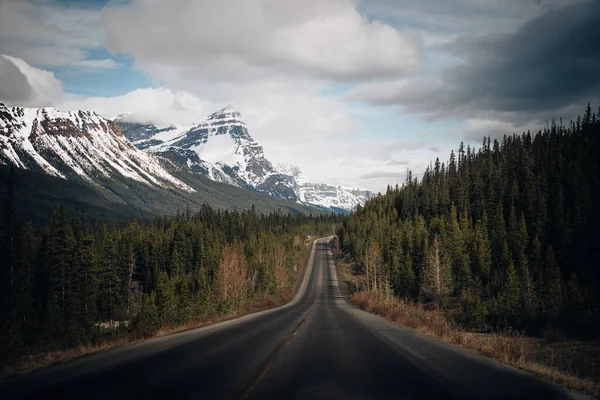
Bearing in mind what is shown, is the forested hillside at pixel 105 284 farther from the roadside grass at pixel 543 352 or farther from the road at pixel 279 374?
the roadside grass at pixel 543 352

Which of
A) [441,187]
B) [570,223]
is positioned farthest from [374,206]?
[570,223]

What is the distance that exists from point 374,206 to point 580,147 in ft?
231

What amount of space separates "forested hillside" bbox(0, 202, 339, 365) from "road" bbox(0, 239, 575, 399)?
4639 millimetres

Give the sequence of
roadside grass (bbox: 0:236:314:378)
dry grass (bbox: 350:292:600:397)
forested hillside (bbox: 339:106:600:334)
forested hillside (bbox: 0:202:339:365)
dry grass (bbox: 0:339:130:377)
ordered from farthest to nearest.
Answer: forested hillside (bbox: 339:106:600:334), forested hillside (bbox: 0:202:339:365), roadside grass (bbox: 0:236:314:378), dry grass (bbox: 0:339:130:377), dry grass (bbox: 350:292:600:397)

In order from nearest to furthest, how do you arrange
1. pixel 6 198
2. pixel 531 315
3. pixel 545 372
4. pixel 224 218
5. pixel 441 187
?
pixel 545 372 → pixel 531 315 → pixel 6 198 → pixel 441 187 → pixel 224 218

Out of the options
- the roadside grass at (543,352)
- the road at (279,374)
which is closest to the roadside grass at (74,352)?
the road at (279,374)

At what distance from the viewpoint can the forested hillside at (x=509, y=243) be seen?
47.0 meters

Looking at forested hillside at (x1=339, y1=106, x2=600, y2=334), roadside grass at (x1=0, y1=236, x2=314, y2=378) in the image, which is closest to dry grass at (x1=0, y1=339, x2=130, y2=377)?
roadside grass at (x1=0, y1=236, x2=314, y2=378)

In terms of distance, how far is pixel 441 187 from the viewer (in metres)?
135

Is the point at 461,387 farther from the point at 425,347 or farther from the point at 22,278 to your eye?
the point at 22,278

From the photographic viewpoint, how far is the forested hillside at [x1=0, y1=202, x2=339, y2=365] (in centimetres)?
2864

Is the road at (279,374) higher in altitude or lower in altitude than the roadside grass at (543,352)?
higher

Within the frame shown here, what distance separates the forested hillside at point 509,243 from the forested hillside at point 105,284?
2506 cm

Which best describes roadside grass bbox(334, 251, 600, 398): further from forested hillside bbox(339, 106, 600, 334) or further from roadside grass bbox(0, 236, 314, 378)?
roadside grass bbox(0, 236, 314, 378)
